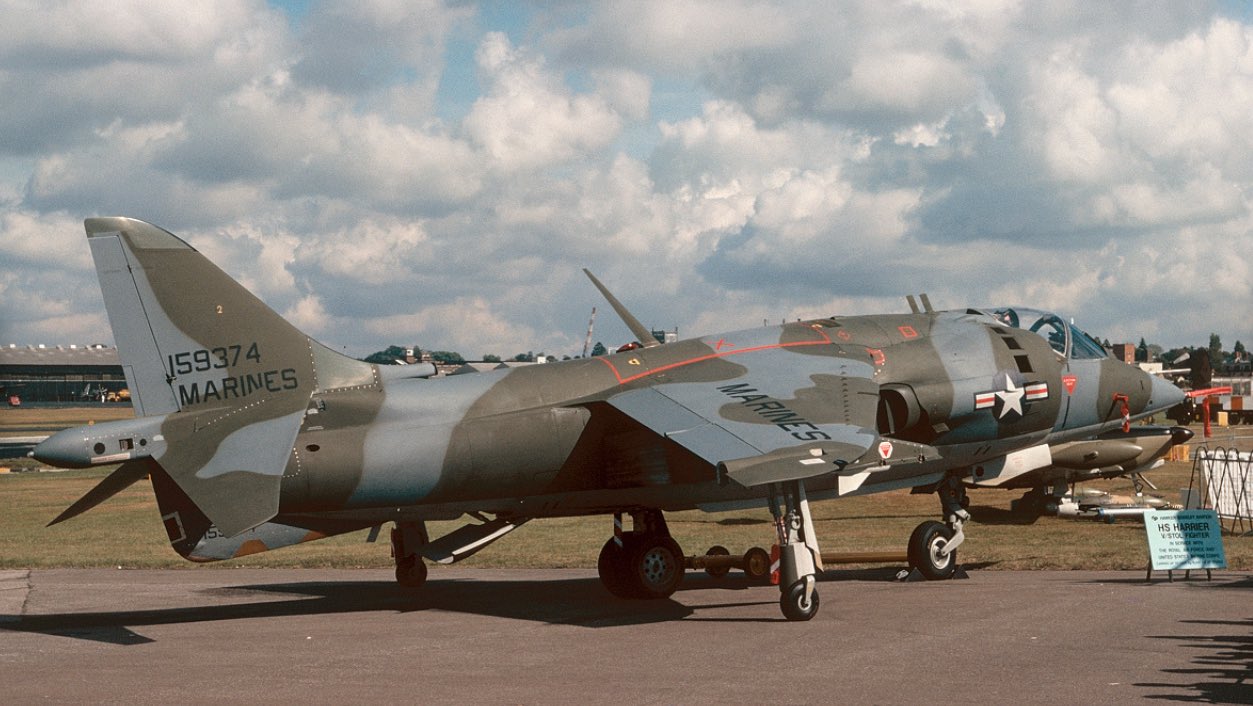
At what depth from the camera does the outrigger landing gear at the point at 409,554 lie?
19422 mm

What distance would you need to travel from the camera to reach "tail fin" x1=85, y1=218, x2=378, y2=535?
1509 cm

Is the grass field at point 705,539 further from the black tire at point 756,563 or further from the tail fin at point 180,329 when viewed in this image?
the tail fin at point 180,329

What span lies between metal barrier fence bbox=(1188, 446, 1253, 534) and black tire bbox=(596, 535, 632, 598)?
A: 1465 cm

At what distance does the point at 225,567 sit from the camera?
25.1 meters

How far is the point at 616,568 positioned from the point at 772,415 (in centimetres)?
364

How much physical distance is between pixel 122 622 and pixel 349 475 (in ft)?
13.8

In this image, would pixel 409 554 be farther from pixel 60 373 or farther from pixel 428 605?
pixel 60 373

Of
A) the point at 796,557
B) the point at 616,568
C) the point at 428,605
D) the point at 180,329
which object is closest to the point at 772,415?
the point at 796,557

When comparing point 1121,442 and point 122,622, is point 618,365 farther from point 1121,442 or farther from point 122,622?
point 1121,442

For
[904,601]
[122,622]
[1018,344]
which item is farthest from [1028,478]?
[122,622]

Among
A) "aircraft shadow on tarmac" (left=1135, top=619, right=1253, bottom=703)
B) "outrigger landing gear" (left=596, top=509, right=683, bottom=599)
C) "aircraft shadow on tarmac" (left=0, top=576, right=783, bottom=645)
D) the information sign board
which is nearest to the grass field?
the information sign board

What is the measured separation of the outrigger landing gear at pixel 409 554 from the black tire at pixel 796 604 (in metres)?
Result: 6.15

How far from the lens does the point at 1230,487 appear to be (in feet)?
91.8

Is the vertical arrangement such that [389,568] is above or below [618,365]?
below
